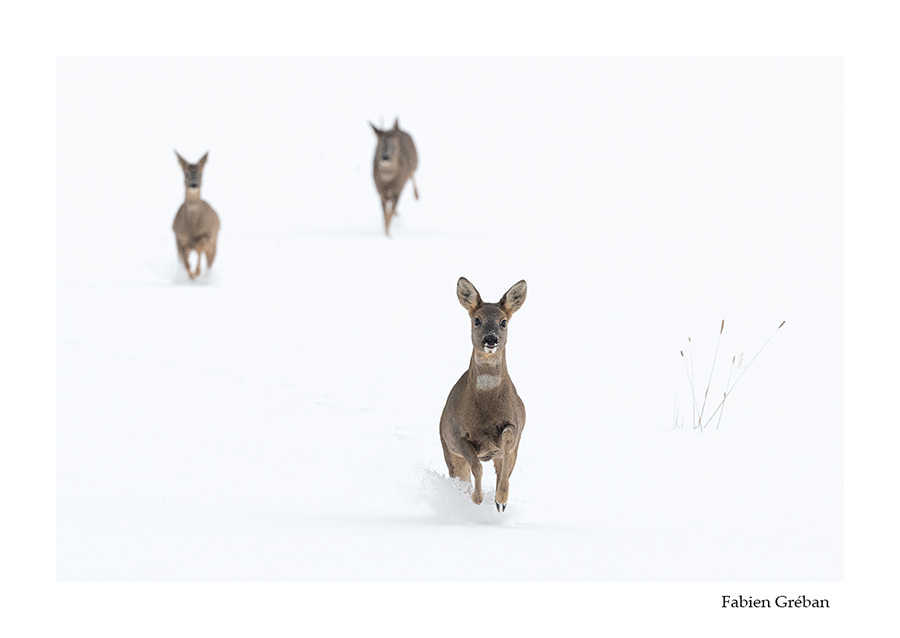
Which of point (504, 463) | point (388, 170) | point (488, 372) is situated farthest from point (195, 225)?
point (504, 463)

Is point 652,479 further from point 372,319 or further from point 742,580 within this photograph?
point 372,319

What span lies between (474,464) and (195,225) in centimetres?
722

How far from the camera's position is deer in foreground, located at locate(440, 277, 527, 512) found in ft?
20.5

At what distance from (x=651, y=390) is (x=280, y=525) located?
350 centimetres

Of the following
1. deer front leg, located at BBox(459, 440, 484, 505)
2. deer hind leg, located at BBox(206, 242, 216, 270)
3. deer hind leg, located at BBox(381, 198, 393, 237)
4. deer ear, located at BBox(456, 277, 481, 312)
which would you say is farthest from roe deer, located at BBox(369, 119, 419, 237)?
deer front leg, located at BBox(459, 440, 484, 505)

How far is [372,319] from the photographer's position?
34.0ft

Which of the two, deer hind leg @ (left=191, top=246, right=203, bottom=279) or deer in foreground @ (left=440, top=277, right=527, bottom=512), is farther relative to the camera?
deer hind leg @ (left=191, top=246, right=203, bottom=279)

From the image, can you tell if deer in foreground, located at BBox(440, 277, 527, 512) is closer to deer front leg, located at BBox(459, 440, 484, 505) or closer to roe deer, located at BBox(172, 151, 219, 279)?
deer front leg, located at BBox(459, 440, 484, 505)

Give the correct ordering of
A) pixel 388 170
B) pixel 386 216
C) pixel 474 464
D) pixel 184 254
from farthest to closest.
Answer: pixel 388 170 < pixel 386 216 < pixel 184 254 < pixel 474 464

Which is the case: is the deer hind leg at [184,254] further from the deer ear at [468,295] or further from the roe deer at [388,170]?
the deer ear at [468,295]

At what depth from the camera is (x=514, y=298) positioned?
6297 mm

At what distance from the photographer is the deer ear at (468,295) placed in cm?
627

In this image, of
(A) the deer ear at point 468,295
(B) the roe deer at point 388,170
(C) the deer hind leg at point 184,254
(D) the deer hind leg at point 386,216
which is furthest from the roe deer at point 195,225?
(A) the deer ear at point 468,295

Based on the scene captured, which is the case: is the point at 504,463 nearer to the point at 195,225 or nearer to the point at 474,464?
the point at 474,464
